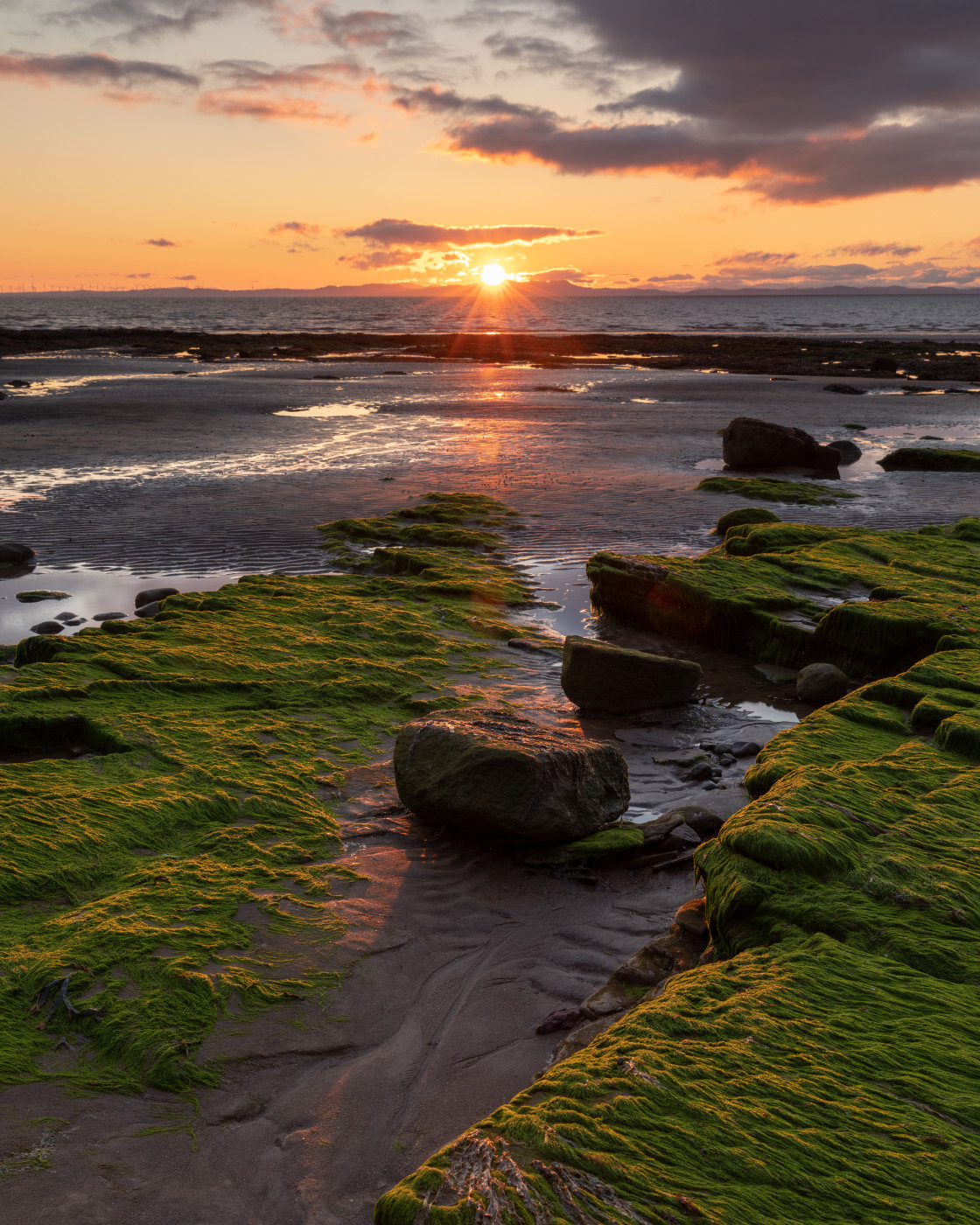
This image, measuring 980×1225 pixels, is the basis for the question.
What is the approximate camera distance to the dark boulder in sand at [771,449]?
2111 cm

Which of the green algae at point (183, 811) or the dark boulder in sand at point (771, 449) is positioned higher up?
the dark boulder in sand at point (771, 449)

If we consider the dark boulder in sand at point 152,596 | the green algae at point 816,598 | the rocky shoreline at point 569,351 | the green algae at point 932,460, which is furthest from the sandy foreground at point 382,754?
the rocky shoreline at point 569,351

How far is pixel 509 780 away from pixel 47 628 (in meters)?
6.86

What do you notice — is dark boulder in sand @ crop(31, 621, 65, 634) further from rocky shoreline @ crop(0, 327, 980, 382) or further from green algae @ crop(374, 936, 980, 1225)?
rocky shoreline @ crop(0, 327, 980, 382)

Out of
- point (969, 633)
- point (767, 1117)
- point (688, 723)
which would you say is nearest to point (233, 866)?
point (767, 1117)

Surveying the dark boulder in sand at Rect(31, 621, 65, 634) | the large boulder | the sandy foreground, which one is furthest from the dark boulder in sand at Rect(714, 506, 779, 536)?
the dark boulder in sand at Rect(31, 621, 65, 634)

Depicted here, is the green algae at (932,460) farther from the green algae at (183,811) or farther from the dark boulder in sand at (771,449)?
the green algae at (183,811)

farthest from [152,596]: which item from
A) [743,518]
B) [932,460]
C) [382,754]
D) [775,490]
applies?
[932,460]

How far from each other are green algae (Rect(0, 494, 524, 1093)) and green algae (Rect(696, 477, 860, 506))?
400 inches

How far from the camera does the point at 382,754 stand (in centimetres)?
700

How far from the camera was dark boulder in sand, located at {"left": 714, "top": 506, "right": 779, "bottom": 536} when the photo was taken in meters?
14.8

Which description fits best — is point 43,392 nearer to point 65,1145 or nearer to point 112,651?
point 112,651

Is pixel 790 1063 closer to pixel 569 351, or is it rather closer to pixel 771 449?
pixel 771 449

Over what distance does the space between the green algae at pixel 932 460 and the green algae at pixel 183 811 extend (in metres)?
16.0
